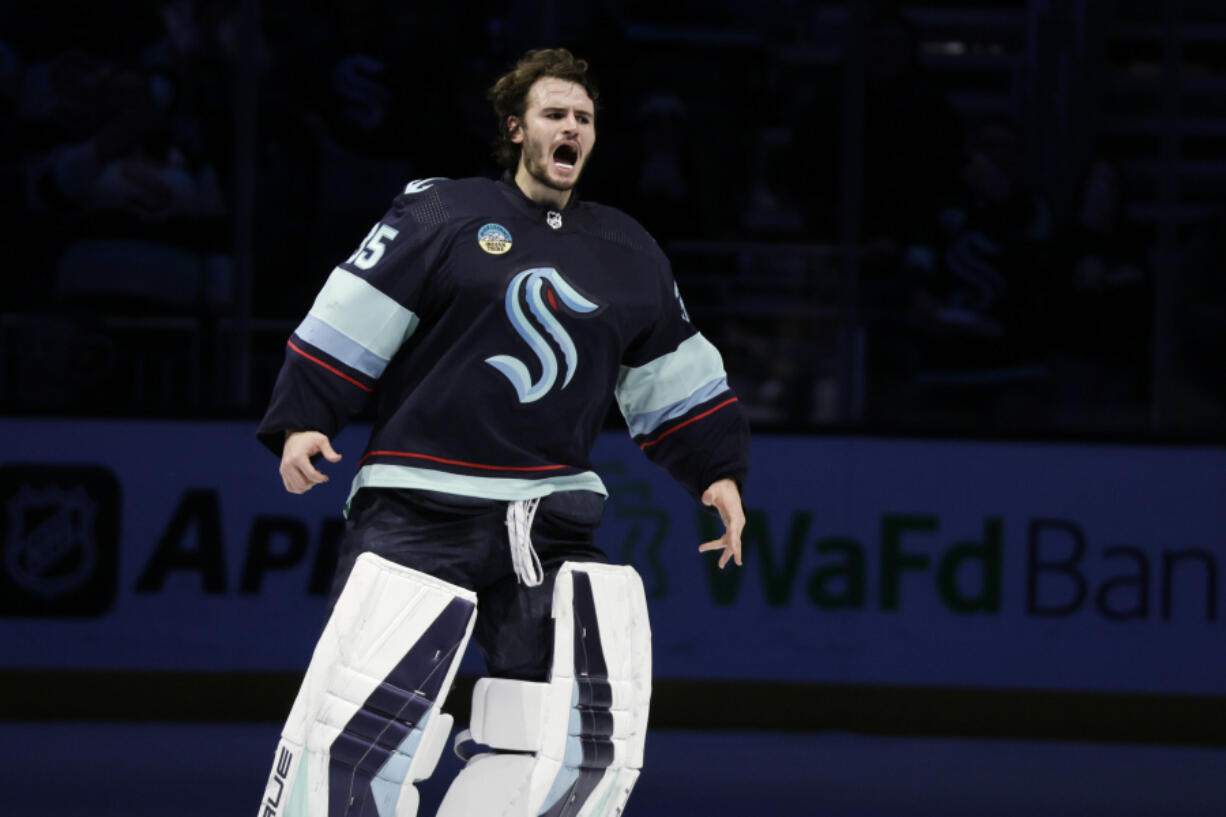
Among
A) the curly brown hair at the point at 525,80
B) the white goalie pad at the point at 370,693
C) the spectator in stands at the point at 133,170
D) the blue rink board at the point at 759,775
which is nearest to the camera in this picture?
the white goalie pad at the point at 370,693

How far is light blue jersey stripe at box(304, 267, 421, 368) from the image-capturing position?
288 centimetres

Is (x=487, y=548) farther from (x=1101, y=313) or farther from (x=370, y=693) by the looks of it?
(x=1101, y=313)

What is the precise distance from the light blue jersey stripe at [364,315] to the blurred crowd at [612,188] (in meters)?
3.10

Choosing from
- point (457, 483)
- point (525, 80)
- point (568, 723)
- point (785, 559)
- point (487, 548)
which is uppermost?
point (525, 80)

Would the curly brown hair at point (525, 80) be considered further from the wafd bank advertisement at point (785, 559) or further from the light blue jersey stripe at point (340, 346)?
the wafd bank advertisement at point (785, 559)

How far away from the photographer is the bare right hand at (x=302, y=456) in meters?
2.81

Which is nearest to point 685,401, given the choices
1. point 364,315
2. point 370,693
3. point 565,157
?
point 565,157

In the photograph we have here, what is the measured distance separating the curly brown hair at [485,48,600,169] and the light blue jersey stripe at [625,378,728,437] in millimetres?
487

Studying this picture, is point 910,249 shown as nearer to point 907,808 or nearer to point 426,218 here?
point 907,808

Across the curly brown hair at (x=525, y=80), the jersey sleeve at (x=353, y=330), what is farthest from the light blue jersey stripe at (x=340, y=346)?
the curly brown hair at (x=525, y=80)

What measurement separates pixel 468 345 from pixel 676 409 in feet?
1.44

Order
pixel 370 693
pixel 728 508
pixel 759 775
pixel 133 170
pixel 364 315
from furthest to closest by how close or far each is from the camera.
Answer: pixel 133 170
pixel 759 775
pixel 728 508
pixel 364 315
pixel 370 693

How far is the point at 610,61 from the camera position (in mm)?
6594

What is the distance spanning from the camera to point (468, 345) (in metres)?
2.88
